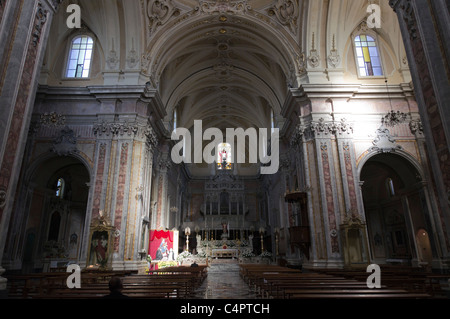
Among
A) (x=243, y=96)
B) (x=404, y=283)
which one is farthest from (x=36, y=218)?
(x=243, y=96)

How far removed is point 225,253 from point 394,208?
12436 millimetres

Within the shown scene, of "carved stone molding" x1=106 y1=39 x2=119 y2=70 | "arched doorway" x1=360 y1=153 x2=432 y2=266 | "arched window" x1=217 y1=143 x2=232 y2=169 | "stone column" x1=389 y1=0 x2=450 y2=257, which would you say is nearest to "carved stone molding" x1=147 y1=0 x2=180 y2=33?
"carved stone molding" x1=106 y1=39 x2=119 y2=70

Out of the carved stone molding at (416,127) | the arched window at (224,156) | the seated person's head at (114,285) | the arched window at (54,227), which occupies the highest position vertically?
the arched window at (224,156)

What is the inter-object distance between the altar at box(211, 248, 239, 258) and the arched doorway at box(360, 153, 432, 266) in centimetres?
986

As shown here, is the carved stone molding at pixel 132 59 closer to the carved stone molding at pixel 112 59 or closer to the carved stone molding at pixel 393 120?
the carved stone molding at pixel 112 59

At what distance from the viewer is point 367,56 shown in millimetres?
15469

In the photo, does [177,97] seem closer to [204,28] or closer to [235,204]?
[204,28]

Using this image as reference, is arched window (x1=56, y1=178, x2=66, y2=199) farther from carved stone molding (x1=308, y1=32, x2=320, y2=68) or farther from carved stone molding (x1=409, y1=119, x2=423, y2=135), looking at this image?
carved stone molding (x1=409, y1=119, x2=423, y2=135)

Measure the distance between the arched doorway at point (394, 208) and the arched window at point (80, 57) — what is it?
49.4 ft

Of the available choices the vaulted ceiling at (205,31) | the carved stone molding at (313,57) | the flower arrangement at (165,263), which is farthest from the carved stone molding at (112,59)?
the flower arrangement at (165,263)

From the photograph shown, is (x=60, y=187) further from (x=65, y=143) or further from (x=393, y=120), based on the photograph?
(x=393, y=120)

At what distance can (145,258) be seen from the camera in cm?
1427

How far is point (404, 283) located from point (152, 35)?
15119mm

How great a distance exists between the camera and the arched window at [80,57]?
598 inches
